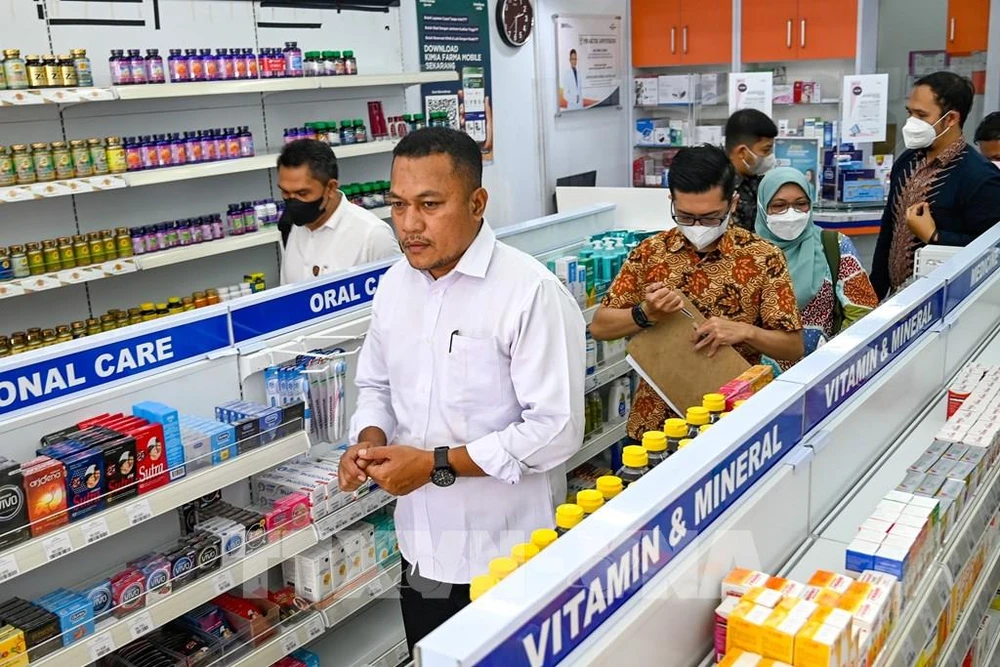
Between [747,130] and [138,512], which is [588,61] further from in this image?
[138,512]

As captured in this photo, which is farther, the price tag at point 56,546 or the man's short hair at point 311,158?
the man's short hair at point 311,158

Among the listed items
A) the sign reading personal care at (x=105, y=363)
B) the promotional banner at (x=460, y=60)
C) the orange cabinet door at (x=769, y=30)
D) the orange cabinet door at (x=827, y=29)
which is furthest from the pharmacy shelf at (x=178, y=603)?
the orange cabinet door at (x=769, y=30)

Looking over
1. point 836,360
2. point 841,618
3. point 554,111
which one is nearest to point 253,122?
point 554,111

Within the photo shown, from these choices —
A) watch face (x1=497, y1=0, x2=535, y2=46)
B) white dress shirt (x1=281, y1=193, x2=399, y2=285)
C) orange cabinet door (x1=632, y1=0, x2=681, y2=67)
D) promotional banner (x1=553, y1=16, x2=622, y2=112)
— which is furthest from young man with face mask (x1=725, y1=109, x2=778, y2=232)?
orange cabinet door (x1=632, y1=0, x2=681, y2=67)

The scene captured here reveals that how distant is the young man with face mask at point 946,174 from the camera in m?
4.00

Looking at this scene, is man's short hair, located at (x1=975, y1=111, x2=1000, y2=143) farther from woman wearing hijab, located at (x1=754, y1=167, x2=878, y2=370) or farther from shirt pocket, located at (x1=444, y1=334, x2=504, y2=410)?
shirt pocket, located at (x1=444, y1=334, x2=504, y2=410)

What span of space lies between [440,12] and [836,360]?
6.65m

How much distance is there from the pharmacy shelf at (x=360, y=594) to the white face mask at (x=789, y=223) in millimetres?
1830

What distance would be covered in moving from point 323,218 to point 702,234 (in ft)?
6.08

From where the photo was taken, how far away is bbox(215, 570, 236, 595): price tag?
9.66ft

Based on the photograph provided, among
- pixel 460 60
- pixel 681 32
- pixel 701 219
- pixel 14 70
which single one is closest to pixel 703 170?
pixel 701 219

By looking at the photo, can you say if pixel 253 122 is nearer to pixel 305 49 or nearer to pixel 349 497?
pixel 305 49

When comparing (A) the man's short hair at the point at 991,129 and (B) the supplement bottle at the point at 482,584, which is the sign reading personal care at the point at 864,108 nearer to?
(A) the man's short hair at the point at 991,129

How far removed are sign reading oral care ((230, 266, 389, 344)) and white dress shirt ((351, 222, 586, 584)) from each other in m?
0.84
